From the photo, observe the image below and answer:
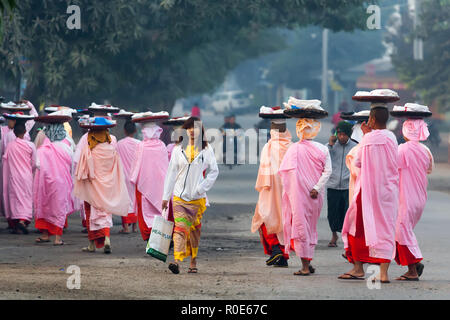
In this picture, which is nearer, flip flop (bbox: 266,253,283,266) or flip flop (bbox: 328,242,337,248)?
flip flop (bbox: 266,253,283,266)

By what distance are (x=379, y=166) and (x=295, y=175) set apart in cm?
105

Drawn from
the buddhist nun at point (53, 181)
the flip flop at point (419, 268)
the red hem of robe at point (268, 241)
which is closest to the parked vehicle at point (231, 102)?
the buddhist nun at point (53, 181)

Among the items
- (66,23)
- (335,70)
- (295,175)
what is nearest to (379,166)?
(295,175)

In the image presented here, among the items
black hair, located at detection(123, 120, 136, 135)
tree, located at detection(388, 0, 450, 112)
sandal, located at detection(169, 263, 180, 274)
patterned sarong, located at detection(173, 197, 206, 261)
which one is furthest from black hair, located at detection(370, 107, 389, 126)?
tree, located at detection(388, 0, 450, 112)

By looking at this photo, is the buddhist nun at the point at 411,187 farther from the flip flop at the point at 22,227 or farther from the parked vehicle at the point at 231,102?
the parked vehicle at the point at 231,102

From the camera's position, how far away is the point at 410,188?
10781mm

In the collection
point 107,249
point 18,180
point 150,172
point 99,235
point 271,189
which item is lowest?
point 107,249

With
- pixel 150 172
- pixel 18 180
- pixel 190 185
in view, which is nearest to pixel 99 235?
pixel 150 172

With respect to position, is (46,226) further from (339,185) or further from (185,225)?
(339,185)

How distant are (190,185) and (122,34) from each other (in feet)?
46.6

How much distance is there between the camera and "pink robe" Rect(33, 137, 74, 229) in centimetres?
1401

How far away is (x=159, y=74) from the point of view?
3272 cm

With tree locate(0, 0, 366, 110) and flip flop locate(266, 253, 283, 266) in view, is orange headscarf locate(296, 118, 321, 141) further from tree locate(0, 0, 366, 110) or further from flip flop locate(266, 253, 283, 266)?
tree locate(0, 0, 366, 110)
